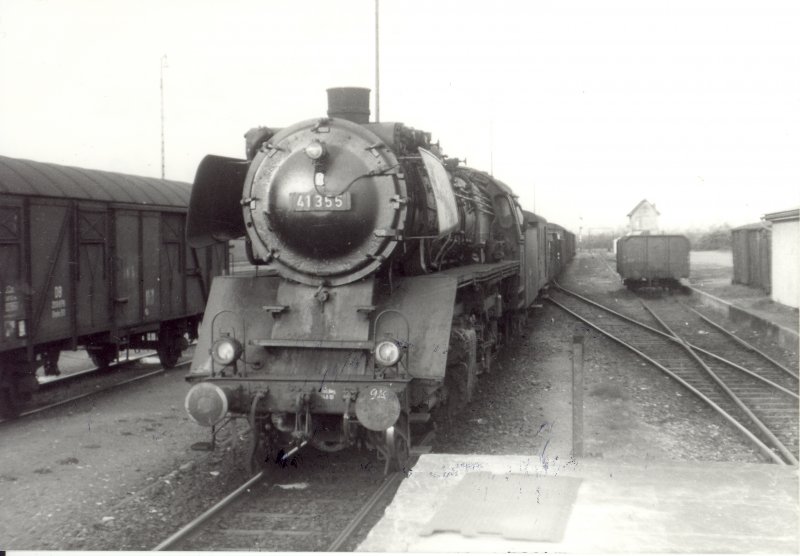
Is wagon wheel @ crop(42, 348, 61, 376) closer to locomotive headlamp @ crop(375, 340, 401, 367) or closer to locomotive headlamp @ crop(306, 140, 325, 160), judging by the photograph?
locomotive headlamp @ crop(306, 140, 325, 160)

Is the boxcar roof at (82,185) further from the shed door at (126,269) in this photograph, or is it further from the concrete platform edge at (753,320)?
the concrete platform edge at (753,320)

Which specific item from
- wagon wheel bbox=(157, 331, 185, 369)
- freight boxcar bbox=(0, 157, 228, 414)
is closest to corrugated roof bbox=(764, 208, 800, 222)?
freight boxcar bbox=(0, 157, 228, 414)

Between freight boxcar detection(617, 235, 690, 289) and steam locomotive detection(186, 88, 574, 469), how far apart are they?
2139 centimetres

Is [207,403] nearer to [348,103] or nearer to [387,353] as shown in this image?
[387,353]

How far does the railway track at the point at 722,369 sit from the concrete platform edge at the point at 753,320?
71 centimetres

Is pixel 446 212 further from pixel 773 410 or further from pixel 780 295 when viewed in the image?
pixel 780 295

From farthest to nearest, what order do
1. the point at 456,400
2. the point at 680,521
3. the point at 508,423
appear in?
the point at 508,423
the point at 456,400
the point at 680,521

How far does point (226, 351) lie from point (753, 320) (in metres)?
14.2

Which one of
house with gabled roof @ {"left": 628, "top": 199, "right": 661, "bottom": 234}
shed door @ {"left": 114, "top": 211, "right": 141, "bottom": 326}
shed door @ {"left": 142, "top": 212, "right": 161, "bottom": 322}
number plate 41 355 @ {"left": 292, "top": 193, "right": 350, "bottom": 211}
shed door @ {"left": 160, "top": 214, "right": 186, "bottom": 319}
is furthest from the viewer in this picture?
house with gabled roof @ {"left": 628, "top": 199, "right": 661, "bottom": 234}

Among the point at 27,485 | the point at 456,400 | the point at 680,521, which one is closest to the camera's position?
the point at 680,521

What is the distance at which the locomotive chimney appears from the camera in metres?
7.61

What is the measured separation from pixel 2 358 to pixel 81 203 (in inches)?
94.1

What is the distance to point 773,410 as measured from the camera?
9953 millimetres

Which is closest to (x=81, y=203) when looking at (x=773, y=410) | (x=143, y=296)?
(x=143, y=296)
